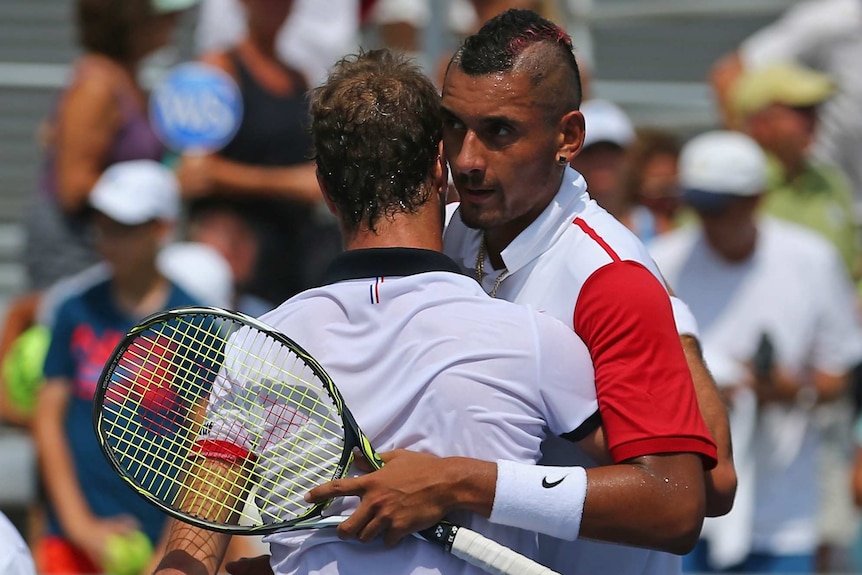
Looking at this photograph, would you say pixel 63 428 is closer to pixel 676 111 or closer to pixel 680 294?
pixel 680 294

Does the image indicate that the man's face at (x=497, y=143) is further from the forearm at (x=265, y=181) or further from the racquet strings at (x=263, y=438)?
the forearm at (x=265, y=181)

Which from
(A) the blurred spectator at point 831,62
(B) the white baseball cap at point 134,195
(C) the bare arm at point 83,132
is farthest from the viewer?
(A) the blurred spectator at point 831,62

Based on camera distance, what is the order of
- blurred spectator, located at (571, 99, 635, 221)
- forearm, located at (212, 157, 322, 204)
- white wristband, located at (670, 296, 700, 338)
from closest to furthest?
white wristband, located at (670, 296, 700, 338) → blurred spectator, located at (571, 99, 635, 221) → forearm, located at (212, 157, 322, 204)

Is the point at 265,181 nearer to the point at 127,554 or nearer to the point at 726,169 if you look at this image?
the point at 127,554

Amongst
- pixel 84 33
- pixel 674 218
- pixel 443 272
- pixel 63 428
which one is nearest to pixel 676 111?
pixel 674 218

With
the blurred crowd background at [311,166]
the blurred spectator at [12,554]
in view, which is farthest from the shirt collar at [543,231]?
the blurred crowd background at [311,166]

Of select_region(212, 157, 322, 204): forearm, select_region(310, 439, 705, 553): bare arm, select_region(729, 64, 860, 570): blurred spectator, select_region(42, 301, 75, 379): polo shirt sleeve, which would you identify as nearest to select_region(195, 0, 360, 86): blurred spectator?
select_region(212, 157, 322, 204): forearm

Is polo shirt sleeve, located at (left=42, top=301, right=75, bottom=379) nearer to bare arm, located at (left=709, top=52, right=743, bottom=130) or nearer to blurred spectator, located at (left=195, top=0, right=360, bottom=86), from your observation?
blurred spectator, located at (left=195, top=0, right=360, bottom=86)

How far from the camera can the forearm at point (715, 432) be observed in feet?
8.33

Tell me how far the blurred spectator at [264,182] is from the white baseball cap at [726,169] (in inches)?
57.3

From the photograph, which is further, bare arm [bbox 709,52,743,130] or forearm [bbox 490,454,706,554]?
bare arm [bbox 709,52,743,130]

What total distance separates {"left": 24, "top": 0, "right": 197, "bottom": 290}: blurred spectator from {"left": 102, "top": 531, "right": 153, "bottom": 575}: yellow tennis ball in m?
1.17

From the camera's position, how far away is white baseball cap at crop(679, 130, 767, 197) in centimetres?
569

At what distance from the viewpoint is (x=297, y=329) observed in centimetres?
239
